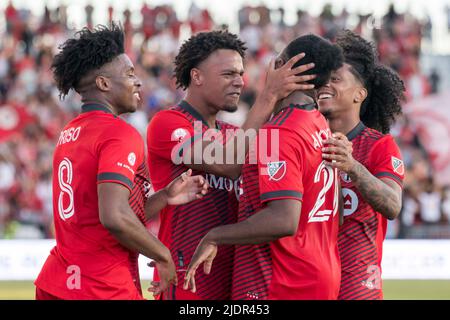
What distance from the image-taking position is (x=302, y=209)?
4.98 metres

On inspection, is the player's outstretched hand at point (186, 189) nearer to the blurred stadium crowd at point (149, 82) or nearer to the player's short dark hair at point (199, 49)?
the player's short dark hair at point (199, 49)

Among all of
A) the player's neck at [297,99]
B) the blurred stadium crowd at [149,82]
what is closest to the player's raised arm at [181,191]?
the player's neck at [297,99]

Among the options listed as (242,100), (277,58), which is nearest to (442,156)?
(242,100)

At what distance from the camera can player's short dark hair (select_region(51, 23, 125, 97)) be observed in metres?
5.54

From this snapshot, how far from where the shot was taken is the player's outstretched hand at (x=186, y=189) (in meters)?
5.57

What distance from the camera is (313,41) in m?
5.12

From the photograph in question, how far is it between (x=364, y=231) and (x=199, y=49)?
1921 mm

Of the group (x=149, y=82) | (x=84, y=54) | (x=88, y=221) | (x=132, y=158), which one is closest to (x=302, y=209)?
(x=132, y=158)

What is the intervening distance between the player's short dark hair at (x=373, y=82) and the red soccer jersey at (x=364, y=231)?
0.61 metres

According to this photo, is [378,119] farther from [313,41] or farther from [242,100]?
[242,100]

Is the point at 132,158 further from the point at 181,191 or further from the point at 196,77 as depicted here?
the point at 196,77

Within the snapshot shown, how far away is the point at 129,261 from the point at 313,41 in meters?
1.78

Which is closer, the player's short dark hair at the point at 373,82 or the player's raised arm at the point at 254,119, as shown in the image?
the player's raised arm at the point at 254,119

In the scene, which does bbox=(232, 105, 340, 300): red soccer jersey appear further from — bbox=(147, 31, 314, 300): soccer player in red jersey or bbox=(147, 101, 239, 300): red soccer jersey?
bbox=(147, 101, 239, 300): red soccer jersey
